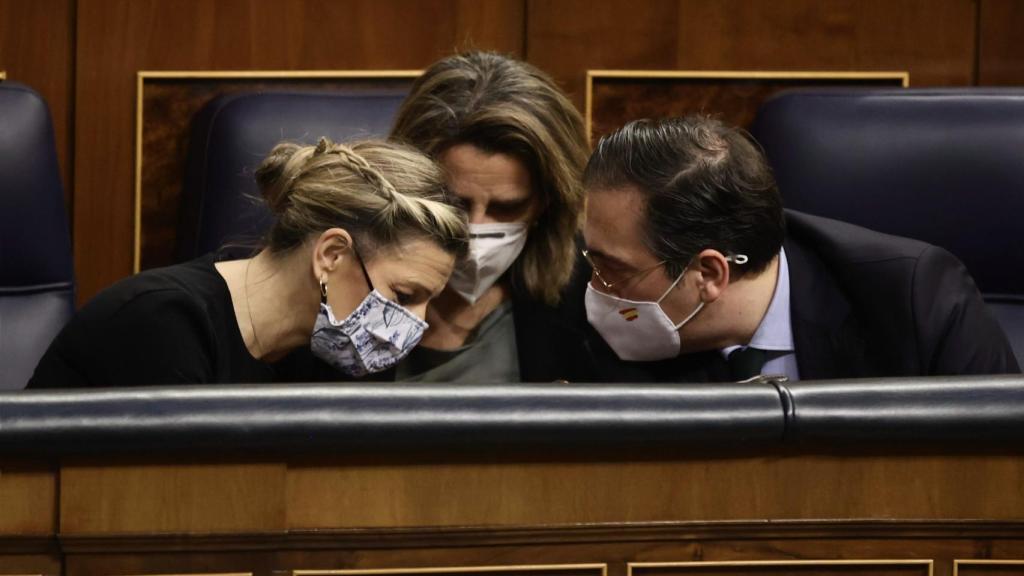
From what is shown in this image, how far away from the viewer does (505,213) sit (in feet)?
6.14

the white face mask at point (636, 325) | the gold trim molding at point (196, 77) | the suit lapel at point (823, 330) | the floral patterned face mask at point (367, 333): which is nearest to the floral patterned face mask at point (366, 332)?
the floral patterned face mask at point (367, 333)

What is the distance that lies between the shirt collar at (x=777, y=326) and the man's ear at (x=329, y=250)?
20.7 inches

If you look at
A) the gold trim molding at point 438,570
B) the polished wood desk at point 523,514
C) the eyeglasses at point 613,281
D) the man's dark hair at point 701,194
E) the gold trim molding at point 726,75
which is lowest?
the gold trim molding at point 438,570

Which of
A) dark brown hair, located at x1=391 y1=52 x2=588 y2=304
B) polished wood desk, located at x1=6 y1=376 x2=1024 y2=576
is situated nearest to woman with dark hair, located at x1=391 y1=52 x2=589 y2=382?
dark brown hair, located at x1=391 y1=52 x2=588 y2=304

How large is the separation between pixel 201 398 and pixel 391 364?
0.79m

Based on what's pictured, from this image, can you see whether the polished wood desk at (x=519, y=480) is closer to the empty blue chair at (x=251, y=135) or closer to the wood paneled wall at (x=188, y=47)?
the empty blue chair at (x=251, y=135)

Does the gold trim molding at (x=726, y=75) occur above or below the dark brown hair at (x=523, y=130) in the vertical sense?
above

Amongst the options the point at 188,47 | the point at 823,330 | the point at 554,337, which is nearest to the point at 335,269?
the point at 554,337

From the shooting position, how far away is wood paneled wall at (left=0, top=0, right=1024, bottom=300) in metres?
2.36

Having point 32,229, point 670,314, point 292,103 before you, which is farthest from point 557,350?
point 32,229

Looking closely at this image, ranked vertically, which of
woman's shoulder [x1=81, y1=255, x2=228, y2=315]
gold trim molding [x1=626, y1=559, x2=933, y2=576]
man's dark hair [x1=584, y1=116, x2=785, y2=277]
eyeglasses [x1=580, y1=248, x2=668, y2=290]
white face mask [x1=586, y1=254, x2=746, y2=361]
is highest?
man's dark hair [x1=584, y1=116, x2=785, y2=277]

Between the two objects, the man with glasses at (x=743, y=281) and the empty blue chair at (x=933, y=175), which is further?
the empty blue chair at (x=933, y=175)

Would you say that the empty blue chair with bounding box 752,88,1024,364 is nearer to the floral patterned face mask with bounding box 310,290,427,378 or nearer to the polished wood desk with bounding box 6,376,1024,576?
the floral patterned face mask with bounding box 310,290,427,378

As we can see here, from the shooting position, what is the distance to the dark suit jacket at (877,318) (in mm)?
1657
